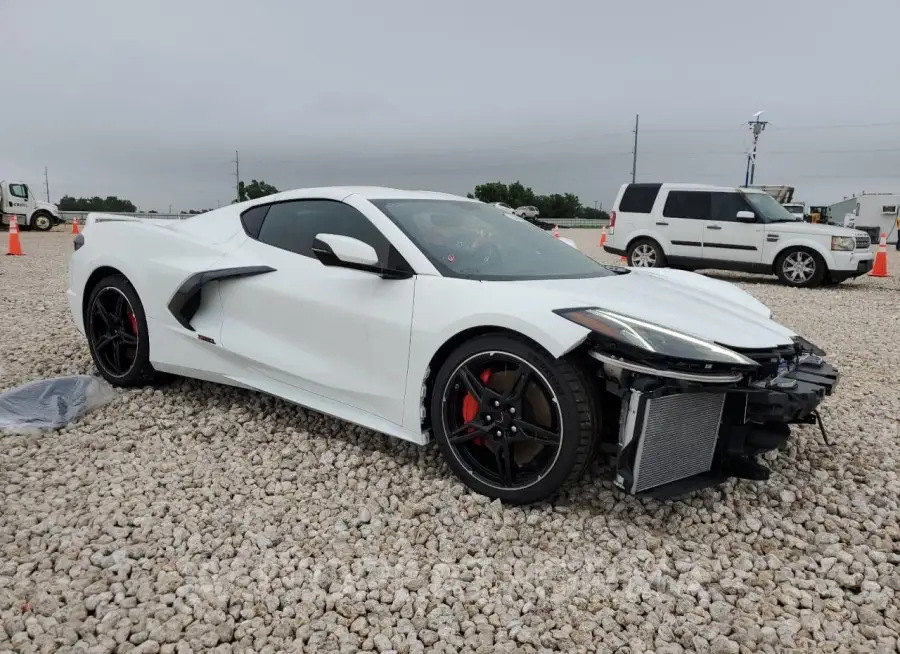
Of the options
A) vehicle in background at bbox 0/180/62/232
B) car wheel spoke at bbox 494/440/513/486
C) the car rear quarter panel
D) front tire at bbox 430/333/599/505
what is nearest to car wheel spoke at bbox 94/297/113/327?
the car rear quarter panel

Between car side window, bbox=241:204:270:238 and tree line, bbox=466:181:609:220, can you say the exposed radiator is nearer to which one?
car side window, bbox=241:204:270:238

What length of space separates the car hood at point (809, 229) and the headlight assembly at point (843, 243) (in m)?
0.06

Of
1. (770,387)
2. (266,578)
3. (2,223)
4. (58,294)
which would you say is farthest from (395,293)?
(2,223)

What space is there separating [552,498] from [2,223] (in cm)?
2696

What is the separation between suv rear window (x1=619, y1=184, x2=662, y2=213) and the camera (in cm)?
1192

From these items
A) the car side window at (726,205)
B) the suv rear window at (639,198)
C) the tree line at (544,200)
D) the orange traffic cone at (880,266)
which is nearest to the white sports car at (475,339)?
the car side window at (726,205)

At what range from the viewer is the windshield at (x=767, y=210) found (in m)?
11.0

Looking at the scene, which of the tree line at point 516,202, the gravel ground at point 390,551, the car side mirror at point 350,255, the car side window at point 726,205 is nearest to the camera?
the gravel ground at point 390,551

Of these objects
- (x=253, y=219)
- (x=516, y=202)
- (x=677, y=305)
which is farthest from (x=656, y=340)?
(x=516, y=202)

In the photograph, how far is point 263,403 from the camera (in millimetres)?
4004

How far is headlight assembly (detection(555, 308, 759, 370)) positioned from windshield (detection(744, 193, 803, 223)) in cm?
965

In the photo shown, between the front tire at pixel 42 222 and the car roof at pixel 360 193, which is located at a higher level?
the car roof at pixel 360 193

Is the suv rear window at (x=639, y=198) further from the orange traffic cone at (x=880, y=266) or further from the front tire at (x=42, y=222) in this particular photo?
the front tire at (x=42, y=222)

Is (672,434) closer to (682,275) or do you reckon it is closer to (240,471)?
(682,275)
